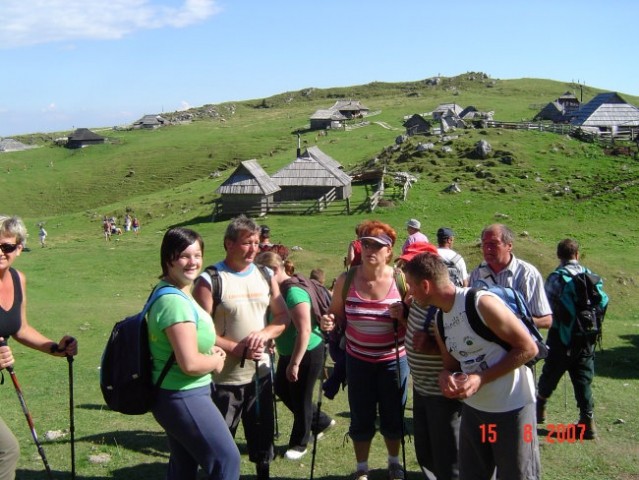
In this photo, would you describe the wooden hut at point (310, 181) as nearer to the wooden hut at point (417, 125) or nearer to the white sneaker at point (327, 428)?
the wooden hut at point (417, 125)

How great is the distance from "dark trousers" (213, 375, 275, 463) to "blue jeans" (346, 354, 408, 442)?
760 millimetres

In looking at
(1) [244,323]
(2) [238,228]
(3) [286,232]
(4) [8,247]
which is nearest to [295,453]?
(1) [244,323]

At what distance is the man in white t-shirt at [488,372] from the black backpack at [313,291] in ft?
6.66

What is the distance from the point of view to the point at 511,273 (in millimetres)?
6480

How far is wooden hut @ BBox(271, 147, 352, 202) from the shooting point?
40.7 meters

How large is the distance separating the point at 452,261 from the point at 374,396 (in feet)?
7.28

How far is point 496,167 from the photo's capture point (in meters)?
42.6

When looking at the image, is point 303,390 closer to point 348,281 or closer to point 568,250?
point 348,281

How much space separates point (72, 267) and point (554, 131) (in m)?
42.2

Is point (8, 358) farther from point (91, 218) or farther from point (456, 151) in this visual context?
point (91, 218)

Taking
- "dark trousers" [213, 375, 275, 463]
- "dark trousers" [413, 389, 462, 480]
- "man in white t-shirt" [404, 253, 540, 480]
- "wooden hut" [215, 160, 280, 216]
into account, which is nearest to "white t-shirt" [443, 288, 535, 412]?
"man in white t-shirt" [404, 253, 540, 480]

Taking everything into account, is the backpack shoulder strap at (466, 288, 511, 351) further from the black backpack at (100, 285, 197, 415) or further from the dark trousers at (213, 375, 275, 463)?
the dark trousers at (213, 375, 275, 463)

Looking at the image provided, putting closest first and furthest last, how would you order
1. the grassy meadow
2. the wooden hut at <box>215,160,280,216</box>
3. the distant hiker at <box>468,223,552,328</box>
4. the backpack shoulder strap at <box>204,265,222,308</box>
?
the backpack shoulder strap at <box>204,265,222,308</box>, the distant hiker at <box>468,223,552,328</box>, the grassy meadow, the wooden hut at <box>215,160,280,216</box>

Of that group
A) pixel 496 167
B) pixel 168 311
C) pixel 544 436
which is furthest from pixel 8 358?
pixel 496 167
